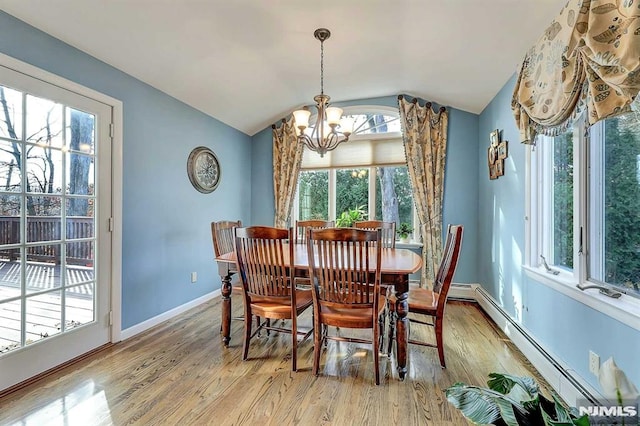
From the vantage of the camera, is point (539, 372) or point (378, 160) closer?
point (539, 372)

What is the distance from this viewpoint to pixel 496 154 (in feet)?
10.4

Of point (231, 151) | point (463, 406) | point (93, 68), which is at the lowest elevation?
point (463, 406)

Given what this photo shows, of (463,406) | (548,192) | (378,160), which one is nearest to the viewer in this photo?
(463,406)

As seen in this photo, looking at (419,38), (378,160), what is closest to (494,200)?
(378,160)

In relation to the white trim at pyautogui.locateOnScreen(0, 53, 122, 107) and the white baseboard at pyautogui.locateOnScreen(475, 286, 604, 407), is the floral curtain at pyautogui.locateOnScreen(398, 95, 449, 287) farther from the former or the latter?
the white trim at pyautogui.locateOnScreen(0, 53, 122, 107)

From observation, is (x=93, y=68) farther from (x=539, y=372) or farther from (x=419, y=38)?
(x=539, y=372)

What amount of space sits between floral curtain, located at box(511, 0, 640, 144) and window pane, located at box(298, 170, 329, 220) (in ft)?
9.64

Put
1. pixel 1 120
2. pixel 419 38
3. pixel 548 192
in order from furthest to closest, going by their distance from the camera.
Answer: pixel 419 38 → pixel 548 192 → pixel 1 120

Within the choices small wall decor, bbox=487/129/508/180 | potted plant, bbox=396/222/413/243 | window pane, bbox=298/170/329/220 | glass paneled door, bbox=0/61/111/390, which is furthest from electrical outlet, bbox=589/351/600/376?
glass paneled door, bbox=0/61/111/390

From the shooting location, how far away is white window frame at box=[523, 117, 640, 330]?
1515 millimetres

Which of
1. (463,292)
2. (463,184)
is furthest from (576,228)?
(463,292)

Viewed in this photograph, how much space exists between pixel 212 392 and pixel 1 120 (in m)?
2.22

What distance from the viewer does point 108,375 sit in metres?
2.11

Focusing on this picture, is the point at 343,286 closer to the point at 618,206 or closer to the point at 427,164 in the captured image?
the point at 618,206
